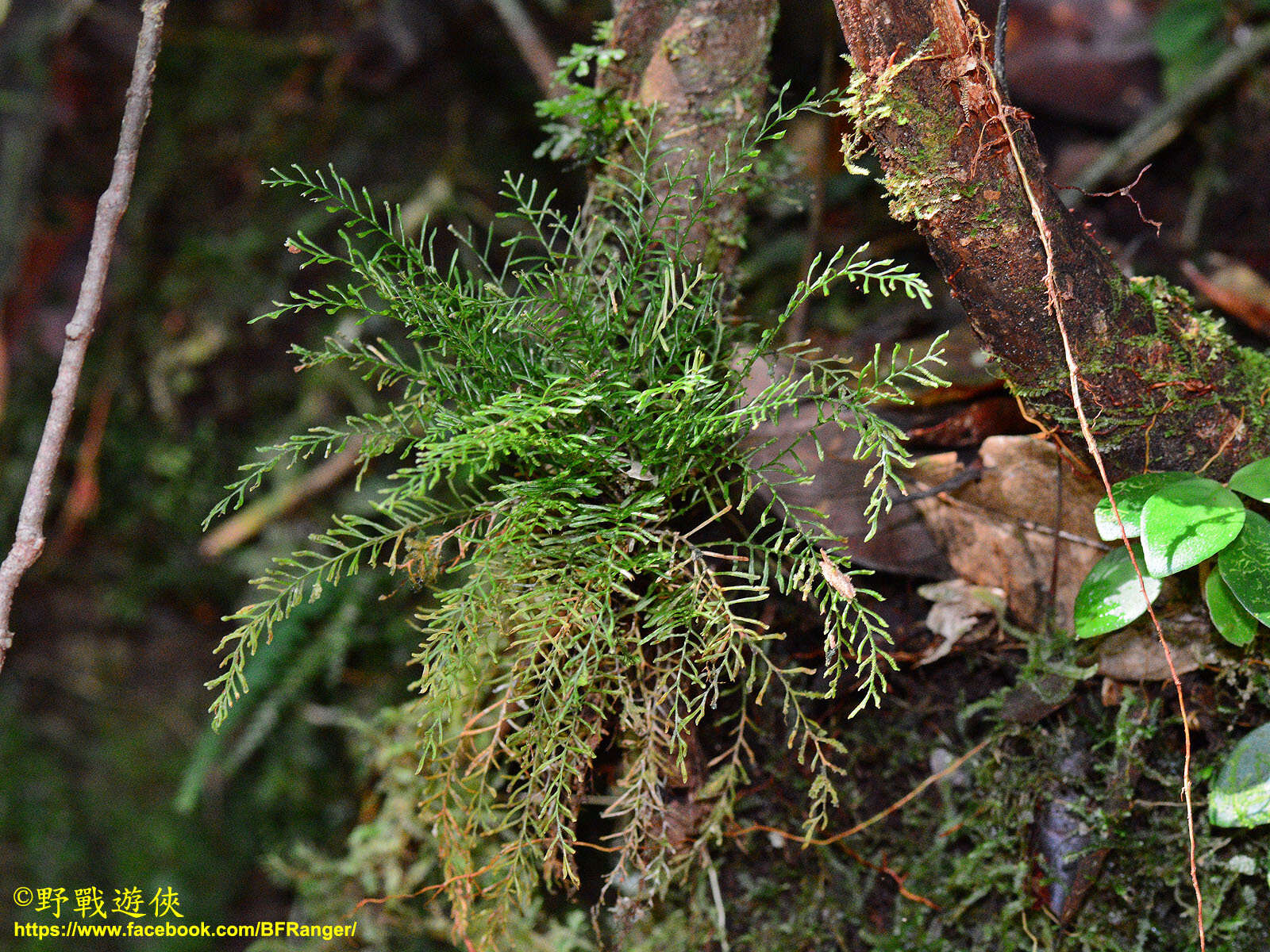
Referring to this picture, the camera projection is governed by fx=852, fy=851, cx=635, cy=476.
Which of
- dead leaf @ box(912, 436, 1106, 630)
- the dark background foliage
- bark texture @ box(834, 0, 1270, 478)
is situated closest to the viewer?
bark texture @ box(834, 0, 1270, 478)

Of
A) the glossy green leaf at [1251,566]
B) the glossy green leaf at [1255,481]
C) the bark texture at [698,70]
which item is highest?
the bark texture at [698,70]

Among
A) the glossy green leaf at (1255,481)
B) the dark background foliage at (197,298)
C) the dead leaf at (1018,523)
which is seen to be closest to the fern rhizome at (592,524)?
the dead leaf at (1018,523)

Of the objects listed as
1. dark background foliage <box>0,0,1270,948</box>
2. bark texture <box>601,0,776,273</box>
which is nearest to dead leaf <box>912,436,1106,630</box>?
bark texture <box>601,0,776,273</box>

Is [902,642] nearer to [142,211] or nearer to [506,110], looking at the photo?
[506,110]

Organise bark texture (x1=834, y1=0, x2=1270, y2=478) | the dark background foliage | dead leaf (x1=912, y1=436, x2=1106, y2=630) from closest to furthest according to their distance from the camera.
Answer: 1. bark texture (x1=834, y1=0, x2=1270, y2=478)
2. dead leaf (x1=912, y1=436, x2=1106, y2=630)
3. the dark background foliage

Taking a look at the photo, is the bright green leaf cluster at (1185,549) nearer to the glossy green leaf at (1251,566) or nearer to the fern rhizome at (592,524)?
the glossy green leaf at (1251,566)

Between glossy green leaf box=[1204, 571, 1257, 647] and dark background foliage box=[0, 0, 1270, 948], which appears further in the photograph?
dark background foliage box=[0, 0, 1270, 948]

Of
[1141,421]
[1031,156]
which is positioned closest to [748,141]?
[1031,156]

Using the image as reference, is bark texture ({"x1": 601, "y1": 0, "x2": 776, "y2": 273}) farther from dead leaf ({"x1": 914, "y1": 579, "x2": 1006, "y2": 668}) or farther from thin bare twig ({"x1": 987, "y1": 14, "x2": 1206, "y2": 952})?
dead leaf ({"x1": 914, "y1": 579, "x2": 1006, "y2": 668})

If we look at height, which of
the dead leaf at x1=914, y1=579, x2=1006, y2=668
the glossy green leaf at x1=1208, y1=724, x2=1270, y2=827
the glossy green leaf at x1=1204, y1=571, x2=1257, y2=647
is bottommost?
the glossy green leaf at x1=1208, y1=724, x2=1270, y2=827
